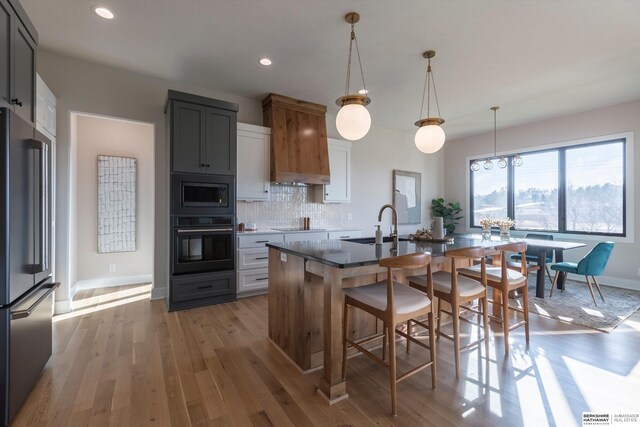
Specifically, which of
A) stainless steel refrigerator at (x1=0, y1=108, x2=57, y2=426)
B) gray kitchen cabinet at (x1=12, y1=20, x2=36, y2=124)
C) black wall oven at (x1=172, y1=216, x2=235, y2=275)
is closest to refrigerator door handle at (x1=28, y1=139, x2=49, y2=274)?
stainless steel refrigerator at (x1=0, y1=108, x2=57, y2=426)

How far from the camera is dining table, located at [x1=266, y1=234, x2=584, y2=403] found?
70.8 inches

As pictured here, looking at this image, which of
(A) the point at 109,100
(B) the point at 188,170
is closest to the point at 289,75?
(B) the point at 188,170

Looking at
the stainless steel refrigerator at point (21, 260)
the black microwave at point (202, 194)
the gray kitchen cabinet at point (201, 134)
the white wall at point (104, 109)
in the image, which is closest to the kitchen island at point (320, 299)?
the black microwave at point (202, 194)

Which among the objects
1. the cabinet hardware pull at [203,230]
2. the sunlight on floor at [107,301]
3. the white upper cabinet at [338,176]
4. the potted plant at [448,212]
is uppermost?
the white upper cabinet at [338,176]

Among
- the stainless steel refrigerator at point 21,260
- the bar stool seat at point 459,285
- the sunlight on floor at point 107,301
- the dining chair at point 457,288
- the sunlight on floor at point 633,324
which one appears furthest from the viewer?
the sunlight on floor at point 107,301

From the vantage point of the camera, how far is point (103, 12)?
2500 mm

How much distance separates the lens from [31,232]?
1837 mm

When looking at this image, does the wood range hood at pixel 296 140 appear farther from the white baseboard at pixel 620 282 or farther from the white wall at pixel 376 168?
the white baseboard at pixel 620 282

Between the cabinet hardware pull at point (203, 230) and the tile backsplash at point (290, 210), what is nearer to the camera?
the cabinet hardware pull at point (203, 230)

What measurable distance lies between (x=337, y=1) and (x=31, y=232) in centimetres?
275

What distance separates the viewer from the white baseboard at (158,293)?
3773 millimetres

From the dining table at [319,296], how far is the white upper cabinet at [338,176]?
92.7 inches

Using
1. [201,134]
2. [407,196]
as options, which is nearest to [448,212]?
[407,196]

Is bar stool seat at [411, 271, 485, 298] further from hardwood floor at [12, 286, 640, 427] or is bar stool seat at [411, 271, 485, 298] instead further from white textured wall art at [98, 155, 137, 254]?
white textured wall art at [98, 155, 137, 254]
